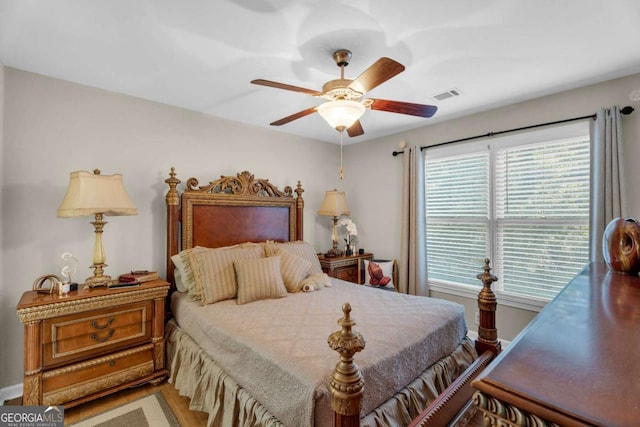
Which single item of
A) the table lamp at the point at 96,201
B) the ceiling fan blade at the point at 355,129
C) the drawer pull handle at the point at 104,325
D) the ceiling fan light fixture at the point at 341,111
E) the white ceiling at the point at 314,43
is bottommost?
the drawer pull handle at the point at 104,325

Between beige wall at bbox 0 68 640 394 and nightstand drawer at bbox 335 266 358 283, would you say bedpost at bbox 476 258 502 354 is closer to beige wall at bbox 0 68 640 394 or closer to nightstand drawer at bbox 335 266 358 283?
beige wall at bbox 0 68 640 394

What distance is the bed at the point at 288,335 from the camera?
1.40 metres

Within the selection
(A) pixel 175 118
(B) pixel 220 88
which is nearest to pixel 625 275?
(B) pixel 220 88

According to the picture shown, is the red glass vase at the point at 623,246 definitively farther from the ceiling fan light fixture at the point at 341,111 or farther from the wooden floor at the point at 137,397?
the wooden floor at the point at 137,397

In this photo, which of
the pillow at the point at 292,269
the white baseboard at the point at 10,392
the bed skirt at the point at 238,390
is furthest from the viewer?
the pillow at the point at 292,269

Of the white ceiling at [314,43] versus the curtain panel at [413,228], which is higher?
the white ceiling at [314,43]

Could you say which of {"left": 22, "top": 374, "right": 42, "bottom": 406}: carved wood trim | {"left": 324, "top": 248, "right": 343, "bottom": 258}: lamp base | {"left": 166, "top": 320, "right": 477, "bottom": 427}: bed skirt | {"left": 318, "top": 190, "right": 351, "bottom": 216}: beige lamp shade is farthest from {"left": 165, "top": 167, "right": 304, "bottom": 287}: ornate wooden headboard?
{"left": 22, "top": 374, "right": 42, "bottom": 406}: carved wood trim

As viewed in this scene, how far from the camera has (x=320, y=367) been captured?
1413 millimetres

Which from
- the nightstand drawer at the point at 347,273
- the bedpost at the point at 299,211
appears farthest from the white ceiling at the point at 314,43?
the nightstand drawer at the point at 347,273

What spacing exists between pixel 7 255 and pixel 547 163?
4.75 metres

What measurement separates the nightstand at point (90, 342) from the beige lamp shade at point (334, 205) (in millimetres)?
2219

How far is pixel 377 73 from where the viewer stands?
5.43 feet

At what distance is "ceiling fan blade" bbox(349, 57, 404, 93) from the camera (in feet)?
5.09

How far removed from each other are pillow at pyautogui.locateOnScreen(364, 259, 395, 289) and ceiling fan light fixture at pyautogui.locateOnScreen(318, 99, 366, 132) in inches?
88.1
